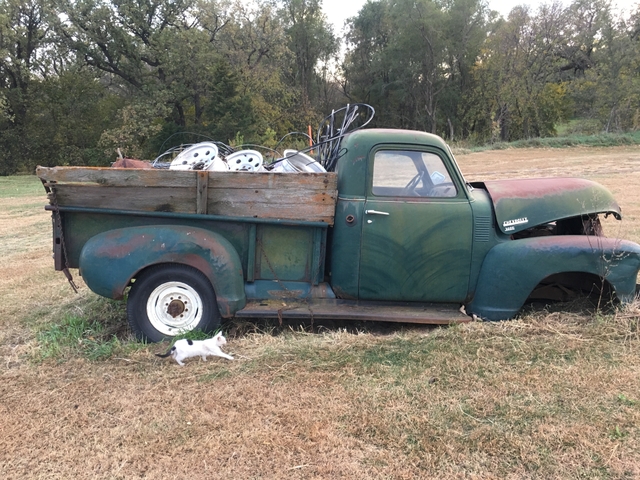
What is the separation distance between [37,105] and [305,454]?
34302 mm

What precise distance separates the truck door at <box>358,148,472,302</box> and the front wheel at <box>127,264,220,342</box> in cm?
128

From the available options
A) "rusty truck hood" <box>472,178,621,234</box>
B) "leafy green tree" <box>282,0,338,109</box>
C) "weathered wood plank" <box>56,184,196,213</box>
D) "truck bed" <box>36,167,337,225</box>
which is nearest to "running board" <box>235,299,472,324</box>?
"truck bed" <box>36,167,337,225</box>

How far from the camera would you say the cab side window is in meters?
4.01

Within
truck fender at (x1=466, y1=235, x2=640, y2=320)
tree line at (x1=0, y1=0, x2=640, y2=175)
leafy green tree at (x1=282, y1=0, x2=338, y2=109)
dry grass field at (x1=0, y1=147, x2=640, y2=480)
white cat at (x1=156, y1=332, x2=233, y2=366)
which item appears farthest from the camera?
leafy green tree at (x1=282, y1=0, x2=338, y2=109)

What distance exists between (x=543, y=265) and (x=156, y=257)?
3.02 metres

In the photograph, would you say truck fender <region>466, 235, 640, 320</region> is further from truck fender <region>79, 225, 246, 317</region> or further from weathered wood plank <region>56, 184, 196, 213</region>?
weathered wood plank <region>56, 184, 196, 213</region>

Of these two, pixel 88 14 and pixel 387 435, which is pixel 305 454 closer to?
pixel 387 435

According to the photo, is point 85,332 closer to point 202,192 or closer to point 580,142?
point 202,192

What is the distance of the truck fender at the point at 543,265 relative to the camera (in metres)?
3.86

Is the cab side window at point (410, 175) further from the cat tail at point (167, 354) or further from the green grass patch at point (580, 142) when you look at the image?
the green grass patch at point (580, 142)

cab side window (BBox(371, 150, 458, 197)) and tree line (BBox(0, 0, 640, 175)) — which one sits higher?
tree line (BBox(0, 0, 640, 175))

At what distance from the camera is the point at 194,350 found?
3.55m

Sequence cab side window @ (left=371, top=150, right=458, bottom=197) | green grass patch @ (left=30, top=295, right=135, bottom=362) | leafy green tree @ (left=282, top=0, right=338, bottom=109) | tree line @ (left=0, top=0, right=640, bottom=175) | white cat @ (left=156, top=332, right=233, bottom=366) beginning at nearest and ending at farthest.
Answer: white cat @ (left=156, top=332, right=233, bottom=366)
green grass patch @ (left=30, top=295, right=135, bottom=362)
cab side window @ (left=371, top=150, right=458, bottom=197)
tree line @ (left=0, top=0, right=640, bottom=175)
leafy green tree @ (left=282, top=0, right=338, bottom=109)

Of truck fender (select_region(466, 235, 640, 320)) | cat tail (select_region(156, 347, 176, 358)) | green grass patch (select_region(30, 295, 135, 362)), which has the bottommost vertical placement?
green grass patch (select_region(30, 295, 135, 362))
